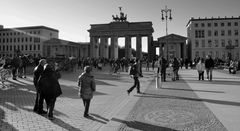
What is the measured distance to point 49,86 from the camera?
25.2 ft

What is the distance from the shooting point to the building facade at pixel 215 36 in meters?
89.4

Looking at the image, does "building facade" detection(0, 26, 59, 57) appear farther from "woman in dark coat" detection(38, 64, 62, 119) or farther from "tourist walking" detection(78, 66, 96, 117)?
"tourist walking" detection(78, 66, 96, 117)

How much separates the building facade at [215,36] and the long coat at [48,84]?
8919 centimetres

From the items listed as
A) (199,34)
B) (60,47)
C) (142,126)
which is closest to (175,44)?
(199,34)

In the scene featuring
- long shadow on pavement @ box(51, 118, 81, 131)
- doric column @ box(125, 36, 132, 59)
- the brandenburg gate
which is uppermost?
the brandenburg gate

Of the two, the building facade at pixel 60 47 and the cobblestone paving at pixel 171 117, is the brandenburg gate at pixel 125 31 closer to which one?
the building facade at pixel 60 47

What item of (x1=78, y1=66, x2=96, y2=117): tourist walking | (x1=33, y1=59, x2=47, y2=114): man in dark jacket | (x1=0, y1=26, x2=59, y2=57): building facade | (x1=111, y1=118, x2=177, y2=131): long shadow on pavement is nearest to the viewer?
(x1=111, y1=118, x2=177, y2=131): long shadow on pavement

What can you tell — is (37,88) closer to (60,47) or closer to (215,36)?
(60,47)

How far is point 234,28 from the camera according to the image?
8938 centimetres

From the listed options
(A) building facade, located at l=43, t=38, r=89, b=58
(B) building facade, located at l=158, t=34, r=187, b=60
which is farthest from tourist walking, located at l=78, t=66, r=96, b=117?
(A) building facade, located at l=43, t=38, r=89, b=58

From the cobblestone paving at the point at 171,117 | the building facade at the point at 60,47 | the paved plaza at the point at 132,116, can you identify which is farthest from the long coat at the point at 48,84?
the building facade at the point at 60,47

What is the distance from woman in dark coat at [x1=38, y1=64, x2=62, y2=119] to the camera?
7.67 meters

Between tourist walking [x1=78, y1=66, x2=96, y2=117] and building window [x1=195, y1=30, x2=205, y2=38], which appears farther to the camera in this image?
building window [x1=195, y1=30, x2=205, y2=38]

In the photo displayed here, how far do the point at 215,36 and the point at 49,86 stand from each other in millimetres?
93060
